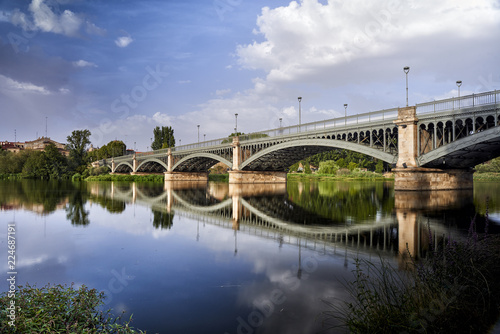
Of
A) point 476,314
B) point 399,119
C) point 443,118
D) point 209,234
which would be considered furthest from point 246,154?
point 476,314

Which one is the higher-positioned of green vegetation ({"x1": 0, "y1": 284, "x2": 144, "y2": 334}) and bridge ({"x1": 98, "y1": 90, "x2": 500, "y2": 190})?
bridge ({"x1": 98, "y1": 90, "x2": 500, "y2": 190})

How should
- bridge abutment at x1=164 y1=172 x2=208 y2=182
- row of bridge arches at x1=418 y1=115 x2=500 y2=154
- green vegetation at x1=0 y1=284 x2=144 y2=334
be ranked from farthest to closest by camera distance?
bridge abutment at x1=164 y1=172 x2=208 y2=182 → row of bridge arches at x1=418 y1=115 x2=500 y2=154 → green vegetation at x1=0 y1=284 x2=144 y2=334

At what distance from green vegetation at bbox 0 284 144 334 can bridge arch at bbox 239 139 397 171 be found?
3295 cm

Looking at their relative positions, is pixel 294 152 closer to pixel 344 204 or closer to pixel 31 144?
pixel 344 204

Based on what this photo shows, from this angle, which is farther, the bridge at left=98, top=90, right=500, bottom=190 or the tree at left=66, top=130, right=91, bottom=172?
the tree at left=66, top=130, right=91, bottom=172

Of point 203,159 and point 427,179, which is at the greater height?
point 203,159

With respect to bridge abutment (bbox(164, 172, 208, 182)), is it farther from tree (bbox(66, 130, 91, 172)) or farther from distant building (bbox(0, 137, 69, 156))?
distant building (bbox(0, 137, 69, 156))

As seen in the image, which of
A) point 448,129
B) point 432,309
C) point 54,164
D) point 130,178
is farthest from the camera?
point 54,164

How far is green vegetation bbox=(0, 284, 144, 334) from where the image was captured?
390 centimetres

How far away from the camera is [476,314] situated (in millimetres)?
4551

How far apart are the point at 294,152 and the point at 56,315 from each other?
4709 cm

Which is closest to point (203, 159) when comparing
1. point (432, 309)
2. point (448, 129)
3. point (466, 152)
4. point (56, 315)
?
point (448, 129)

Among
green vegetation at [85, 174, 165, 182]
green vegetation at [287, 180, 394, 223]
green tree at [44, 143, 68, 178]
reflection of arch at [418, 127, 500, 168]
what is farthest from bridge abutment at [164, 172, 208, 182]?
reflection of arch at [418, 127, 500, 168]

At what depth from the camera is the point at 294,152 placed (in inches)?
1976
